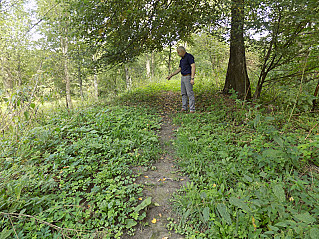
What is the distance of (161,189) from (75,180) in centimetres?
155

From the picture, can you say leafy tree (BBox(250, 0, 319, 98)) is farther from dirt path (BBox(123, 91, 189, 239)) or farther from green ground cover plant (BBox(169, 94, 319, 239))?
dirt path (BBox(123, 91, 189, 239))

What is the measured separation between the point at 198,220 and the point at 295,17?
4.83m

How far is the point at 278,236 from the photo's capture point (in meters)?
1.85

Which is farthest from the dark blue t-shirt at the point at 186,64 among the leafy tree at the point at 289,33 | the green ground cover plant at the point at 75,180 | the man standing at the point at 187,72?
the green ground cover plant at the point at 75,180

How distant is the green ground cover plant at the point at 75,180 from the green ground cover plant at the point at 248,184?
84cm

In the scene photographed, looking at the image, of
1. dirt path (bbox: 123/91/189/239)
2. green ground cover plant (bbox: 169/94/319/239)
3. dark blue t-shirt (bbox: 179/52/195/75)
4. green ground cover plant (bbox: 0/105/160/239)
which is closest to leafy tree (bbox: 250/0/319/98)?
green ground cover plant (bbox: 169/94/319/239)

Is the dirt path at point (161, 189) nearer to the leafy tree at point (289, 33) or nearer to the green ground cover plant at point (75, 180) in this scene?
the green ground cover plant at point (75, 180)

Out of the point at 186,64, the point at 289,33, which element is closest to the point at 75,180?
the point at 186,64

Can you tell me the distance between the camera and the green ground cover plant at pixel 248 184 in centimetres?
203

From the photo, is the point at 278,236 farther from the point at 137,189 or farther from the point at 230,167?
the point at 137,189

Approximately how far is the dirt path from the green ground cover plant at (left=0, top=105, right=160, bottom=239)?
0.51 ft

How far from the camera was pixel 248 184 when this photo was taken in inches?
107

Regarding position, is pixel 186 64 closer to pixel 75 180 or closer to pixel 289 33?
pixel 289 33

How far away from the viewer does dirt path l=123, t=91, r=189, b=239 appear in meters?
2.32
